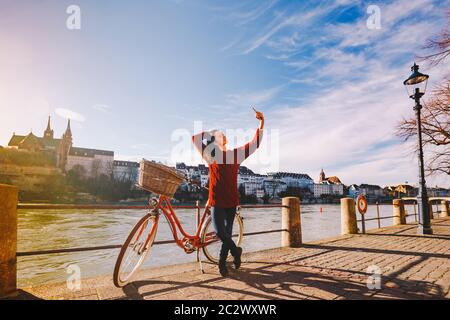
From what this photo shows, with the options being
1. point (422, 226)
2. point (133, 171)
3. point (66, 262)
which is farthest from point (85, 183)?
point (422, 226)

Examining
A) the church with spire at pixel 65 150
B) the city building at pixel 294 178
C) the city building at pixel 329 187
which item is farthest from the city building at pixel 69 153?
the city building at pixel 329 187

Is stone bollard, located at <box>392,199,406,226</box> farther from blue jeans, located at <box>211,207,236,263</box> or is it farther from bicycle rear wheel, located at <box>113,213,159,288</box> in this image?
bicycle rear wheel, located at <box>113,213,159,288</box>

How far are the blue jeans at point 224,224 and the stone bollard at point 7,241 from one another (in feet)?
7.73

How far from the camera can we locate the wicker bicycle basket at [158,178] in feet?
11.0

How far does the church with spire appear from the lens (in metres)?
93.6

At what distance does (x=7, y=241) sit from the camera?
→ 304 centimetres

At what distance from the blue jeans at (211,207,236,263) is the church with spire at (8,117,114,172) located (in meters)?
104

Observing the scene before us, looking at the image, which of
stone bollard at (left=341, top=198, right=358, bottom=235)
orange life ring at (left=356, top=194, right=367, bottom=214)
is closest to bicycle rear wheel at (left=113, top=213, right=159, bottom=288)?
stone bollard at (left=341, top=198, right=358, bottom=235)

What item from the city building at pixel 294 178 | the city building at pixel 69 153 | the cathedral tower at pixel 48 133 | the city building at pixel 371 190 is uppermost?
the cathedral tower at pixel 48 133

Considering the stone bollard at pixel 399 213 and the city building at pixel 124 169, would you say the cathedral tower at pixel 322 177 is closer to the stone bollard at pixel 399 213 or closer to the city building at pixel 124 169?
the city building at pixel 124 169

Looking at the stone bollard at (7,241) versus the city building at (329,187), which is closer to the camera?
the stone bollard at (7,241)

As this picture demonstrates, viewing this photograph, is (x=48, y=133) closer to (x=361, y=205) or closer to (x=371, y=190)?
(x=361, y=205)
